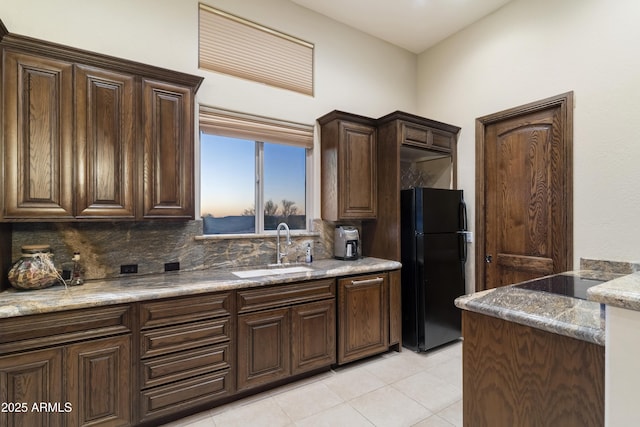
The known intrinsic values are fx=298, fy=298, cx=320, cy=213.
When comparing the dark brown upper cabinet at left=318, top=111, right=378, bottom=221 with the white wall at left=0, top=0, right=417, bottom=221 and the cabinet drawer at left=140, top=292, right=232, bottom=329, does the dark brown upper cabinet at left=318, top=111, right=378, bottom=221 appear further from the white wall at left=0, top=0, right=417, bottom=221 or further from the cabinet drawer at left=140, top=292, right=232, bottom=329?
the cabinet drawer at left=140, top=292, right=232, bottom=329

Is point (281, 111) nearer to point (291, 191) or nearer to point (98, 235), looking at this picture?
point (291, 191)

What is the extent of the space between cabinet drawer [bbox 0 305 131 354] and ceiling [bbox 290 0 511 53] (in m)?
3.25

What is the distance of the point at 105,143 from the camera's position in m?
2.02

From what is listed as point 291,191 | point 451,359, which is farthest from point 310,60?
point 451,359

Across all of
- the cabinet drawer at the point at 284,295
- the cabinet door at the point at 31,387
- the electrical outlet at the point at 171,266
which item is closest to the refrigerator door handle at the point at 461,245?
the cabinet drawer at the point at 284,295

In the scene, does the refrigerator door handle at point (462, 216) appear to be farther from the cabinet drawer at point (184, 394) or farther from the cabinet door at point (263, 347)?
the cabinet drawer at point (184, 394)

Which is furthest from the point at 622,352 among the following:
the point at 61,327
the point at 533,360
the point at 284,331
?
the point at 61,327

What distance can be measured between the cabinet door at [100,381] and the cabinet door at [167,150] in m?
0.88

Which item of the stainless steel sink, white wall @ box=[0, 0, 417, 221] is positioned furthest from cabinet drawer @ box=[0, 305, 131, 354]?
white wall @ box=[0, 0, 417, 221]

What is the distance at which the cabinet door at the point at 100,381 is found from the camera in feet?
5.49

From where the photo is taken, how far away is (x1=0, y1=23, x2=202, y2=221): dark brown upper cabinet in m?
1.79

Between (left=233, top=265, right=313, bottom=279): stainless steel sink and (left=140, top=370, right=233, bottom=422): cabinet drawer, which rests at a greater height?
(left=233, top=265, right=313, bottom=279): stainless steel sink

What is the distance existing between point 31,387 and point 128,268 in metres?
0.89

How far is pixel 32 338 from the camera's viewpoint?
158 centimetres
